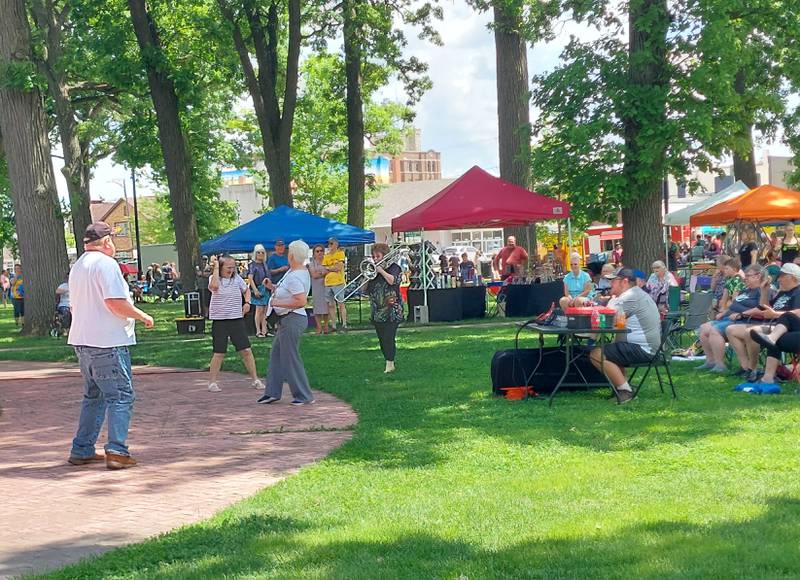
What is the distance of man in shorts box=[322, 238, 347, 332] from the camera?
2081cm

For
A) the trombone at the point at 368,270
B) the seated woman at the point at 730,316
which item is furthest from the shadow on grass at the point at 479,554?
the trombone at the point at 368,270

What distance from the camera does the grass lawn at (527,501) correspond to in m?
5.20

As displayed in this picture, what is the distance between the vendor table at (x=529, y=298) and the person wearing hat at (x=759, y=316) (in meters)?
10.3

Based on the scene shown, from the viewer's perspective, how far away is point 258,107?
2767cm

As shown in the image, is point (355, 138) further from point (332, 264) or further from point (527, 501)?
point (527, 501)

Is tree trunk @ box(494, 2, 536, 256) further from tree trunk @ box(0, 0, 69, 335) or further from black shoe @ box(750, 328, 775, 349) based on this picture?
black shoe @ box(750, 328, 775, 349)

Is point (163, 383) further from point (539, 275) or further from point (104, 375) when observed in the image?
point (539, 275)

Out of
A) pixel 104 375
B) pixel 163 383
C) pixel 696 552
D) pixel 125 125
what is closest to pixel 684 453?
pixel 696 552

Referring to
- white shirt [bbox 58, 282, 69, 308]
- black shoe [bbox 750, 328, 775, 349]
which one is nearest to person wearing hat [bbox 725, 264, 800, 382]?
black shoe [bbox 750, 328, 775, 349]

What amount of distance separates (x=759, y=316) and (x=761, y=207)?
947cm

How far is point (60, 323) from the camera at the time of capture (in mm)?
22281

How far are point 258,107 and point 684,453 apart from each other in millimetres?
21519

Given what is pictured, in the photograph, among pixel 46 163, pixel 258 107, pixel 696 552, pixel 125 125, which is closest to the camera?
pixel 696 552

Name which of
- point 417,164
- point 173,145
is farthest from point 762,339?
point 417,164
